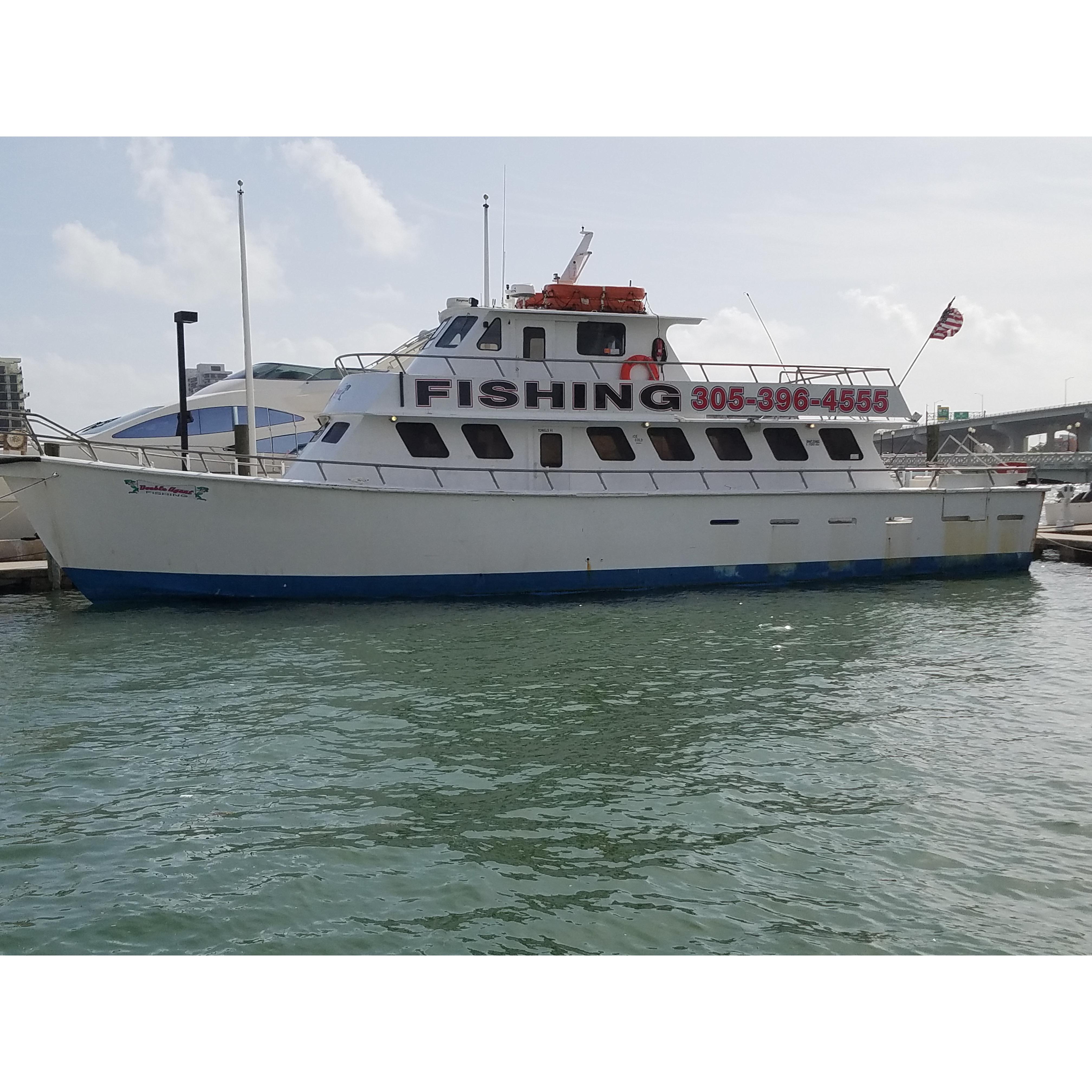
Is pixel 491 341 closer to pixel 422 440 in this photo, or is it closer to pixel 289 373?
pixel 422 440

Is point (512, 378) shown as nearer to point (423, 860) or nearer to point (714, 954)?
point (423, 860)

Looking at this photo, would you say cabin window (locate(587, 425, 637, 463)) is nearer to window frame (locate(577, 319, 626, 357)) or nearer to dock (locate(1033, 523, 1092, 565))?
window frame (locate(577, 319, 626, 357))

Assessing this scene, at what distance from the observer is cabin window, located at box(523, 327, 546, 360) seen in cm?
1639

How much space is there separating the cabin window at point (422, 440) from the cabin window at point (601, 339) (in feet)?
10.4

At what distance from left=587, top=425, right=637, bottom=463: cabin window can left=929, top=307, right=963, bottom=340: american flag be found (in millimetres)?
7757

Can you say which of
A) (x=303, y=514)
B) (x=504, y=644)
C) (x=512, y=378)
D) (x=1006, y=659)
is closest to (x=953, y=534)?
(x=1006, y=659)

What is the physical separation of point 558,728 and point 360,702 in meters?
2.18

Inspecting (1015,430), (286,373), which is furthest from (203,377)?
(1015,430)

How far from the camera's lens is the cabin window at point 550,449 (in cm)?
1630

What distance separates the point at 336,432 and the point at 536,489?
3663mm

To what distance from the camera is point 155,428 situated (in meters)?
28.2

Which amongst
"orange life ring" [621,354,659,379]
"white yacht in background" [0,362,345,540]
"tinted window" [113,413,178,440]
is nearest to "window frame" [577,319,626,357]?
"orange life ring" [621,354,659,379]

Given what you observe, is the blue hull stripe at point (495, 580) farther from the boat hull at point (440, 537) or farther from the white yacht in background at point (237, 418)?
the white yacht in background at point (237, 418)

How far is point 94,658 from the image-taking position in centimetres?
1116
